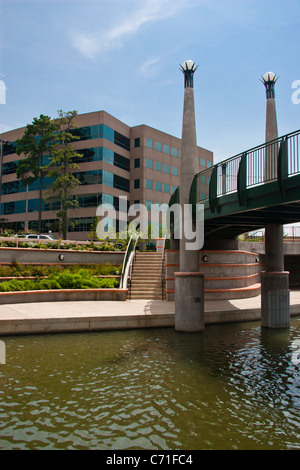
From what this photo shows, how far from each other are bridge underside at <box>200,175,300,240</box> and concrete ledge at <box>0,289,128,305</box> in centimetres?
571

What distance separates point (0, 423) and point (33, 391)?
4.68ft

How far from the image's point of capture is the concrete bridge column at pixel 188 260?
14867mm

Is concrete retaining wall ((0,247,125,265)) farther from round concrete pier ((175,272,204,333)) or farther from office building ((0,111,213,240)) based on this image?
office building ((0,111,213,240))

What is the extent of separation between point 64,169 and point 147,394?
44.7 meters

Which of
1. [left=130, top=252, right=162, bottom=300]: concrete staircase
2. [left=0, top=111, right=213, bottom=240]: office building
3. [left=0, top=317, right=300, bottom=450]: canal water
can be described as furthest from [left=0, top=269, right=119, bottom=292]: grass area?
[left=0, top=111, right=213, bottom=240]: office building

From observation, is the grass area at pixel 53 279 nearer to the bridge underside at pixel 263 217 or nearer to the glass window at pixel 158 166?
the bridge underside at pixel 263 217

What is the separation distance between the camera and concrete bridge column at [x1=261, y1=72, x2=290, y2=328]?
16.4m

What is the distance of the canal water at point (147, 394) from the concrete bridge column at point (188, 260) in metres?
1.85

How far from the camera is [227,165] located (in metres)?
13.4

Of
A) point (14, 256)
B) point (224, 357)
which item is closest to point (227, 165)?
point (224, 357)

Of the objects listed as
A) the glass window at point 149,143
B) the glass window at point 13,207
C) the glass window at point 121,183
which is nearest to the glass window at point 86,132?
the glass window at point 121,183

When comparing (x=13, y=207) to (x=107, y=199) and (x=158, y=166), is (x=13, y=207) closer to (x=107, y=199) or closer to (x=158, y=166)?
(x=107, y=199)

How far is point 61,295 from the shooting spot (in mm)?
18094
